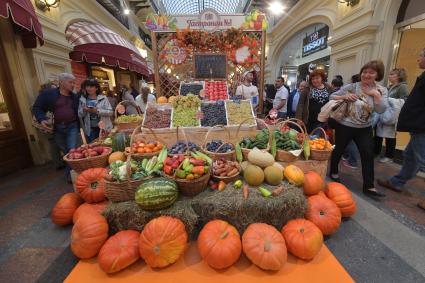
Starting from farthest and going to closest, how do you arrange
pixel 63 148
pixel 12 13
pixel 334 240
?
pixel 63 148 → pixel 12 13 → pixel 334 240

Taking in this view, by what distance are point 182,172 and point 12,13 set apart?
3.41 metres

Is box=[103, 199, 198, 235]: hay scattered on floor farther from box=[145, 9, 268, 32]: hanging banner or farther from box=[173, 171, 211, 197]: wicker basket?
box=[145, 9, 268, 32]: hanging banner

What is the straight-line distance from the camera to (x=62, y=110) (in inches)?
131

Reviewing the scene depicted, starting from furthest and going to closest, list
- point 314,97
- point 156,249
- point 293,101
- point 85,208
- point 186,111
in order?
point 293,101
point 314,97
point 186,111
point 85,208
point 156,249

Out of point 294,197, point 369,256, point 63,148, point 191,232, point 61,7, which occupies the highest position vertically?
point 61,7

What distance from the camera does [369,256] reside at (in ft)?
5.92

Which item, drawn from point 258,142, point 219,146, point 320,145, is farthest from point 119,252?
point 320,145

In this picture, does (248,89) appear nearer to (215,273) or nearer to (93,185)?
(93,185)

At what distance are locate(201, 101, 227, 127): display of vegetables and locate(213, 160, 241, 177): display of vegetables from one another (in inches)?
37.1

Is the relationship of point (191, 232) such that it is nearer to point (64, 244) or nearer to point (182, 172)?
point (182, 172)

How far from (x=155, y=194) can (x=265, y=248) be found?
3.24 feet

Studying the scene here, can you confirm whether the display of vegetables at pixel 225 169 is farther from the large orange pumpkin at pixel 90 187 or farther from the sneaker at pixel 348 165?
the sneaker at pixel 348 165

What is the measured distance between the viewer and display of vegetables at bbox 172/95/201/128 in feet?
9.87

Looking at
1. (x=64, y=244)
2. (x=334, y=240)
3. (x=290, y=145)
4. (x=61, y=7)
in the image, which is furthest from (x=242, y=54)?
(x=61, y=7)
